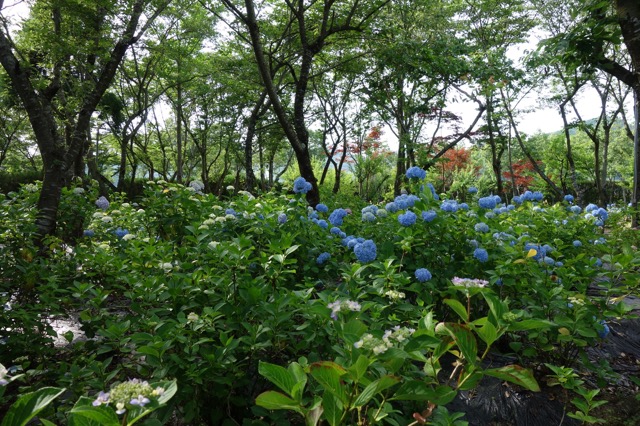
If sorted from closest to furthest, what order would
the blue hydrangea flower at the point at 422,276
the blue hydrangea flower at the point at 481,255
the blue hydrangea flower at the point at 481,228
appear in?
the blue hydrangea flower at the point at 422,276, the blue hydrangea flower at the point at 481,255, the blue hydrangea flower at the point at 481,228

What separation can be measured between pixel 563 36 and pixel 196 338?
116 inches

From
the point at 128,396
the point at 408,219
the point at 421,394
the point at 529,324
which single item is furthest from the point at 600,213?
the point at 128,396

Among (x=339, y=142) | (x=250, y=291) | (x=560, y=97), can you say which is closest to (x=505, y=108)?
(x=560, y=97)

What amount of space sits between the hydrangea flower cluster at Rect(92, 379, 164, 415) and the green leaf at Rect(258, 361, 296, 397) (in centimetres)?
24

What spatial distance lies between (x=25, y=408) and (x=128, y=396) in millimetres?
177

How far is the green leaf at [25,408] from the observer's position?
70cm

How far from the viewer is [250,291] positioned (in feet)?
5.87

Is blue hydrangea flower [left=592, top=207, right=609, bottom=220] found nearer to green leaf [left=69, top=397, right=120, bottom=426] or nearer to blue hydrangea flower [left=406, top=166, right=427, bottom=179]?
blue hydrangea flower [left=406, top=166, right=427, bottom=179]

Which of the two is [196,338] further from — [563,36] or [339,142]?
[339,142]

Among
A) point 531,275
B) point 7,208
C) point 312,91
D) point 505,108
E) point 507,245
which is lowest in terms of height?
point 531,275

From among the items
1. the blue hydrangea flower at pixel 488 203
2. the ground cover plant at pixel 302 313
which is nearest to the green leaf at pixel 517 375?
the ground cover plant at pixel 302 313

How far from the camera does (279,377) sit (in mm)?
943

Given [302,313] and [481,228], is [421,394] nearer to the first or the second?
[302,313]

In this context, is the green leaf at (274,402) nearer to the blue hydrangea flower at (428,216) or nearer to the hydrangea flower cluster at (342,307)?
the hydrangea flower cluster at (342,307)
